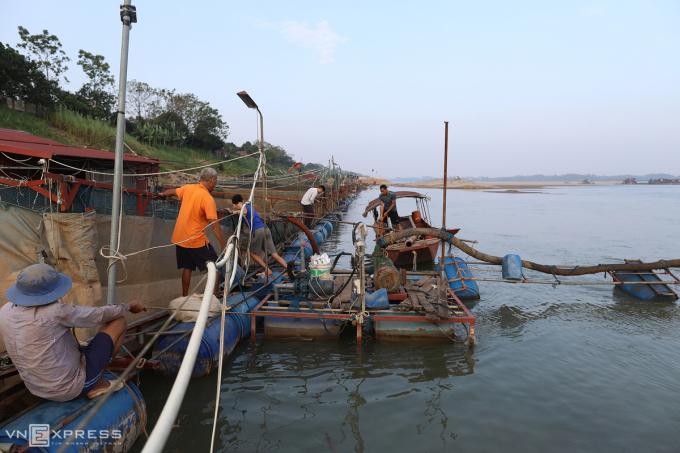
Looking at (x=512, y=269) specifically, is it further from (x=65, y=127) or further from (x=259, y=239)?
(x=65, y=127)

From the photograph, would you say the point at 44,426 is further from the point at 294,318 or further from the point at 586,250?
the point at 586,250

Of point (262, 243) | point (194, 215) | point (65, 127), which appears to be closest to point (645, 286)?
point (262, 243)

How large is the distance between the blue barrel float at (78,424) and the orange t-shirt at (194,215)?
2479 millimetres

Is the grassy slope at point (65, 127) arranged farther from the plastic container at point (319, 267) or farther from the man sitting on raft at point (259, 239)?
the plastic container at point (319, 267)

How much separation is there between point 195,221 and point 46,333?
3.13 metres

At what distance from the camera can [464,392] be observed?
246 inches

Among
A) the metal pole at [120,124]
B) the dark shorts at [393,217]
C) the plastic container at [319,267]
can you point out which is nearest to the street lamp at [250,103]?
the metal pole at [120,124]

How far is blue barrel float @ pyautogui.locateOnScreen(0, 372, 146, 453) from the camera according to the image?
349cm

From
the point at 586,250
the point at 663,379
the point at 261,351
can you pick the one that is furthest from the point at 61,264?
the point at 586,250

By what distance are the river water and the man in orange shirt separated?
6.12 ft

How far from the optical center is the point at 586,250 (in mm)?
19844

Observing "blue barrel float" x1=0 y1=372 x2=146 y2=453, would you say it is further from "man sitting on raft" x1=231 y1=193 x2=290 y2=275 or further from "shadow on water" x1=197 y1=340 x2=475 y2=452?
"man sitting on raft" x1=231 y1=193 x2=290 y2=275

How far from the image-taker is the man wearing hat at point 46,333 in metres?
3.54

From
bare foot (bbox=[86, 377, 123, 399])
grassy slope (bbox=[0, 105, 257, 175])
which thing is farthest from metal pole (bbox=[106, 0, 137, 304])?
grassy slope (bbox=[0, 105, 257, 175])
